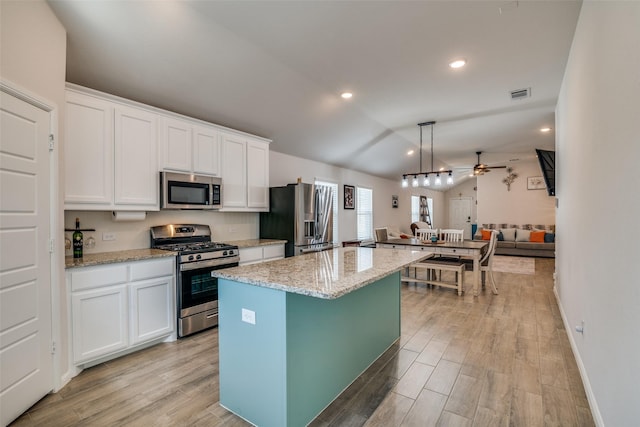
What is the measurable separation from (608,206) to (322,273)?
1.66m

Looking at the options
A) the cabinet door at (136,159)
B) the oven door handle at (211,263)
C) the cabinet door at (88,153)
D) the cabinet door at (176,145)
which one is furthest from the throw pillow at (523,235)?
the cabinet door at (88,153)

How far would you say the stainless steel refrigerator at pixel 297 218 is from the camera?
4.32 meters

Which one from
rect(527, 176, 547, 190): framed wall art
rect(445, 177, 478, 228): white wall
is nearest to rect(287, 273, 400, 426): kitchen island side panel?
rect(527, 176, 547, 190): framed wall art

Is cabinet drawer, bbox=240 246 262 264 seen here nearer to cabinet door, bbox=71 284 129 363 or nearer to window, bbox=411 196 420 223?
cabinet door, bbox=71 284 129 363

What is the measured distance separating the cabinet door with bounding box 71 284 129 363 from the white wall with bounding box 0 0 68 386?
102mm

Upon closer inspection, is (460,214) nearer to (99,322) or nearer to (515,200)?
(515,200)

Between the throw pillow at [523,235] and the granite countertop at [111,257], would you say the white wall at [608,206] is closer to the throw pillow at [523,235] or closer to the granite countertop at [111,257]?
the granite countertop at [111,257]

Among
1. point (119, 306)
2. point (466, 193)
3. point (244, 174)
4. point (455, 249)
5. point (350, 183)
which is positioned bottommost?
point (119, 306)

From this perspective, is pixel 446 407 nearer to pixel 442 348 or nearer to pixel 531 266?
pixel 442 348

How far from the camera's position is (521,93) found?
390 centimetres

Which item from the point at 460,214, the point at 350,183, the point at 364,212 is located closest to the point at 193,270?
the point at 350,183

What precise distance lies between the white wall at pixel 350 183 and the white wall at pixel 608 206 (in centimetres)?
405

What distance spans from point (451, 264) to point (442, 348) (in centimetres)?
215

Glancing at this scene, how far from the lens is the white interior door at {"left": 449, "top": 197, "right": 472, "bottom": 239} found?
13.8 meters
